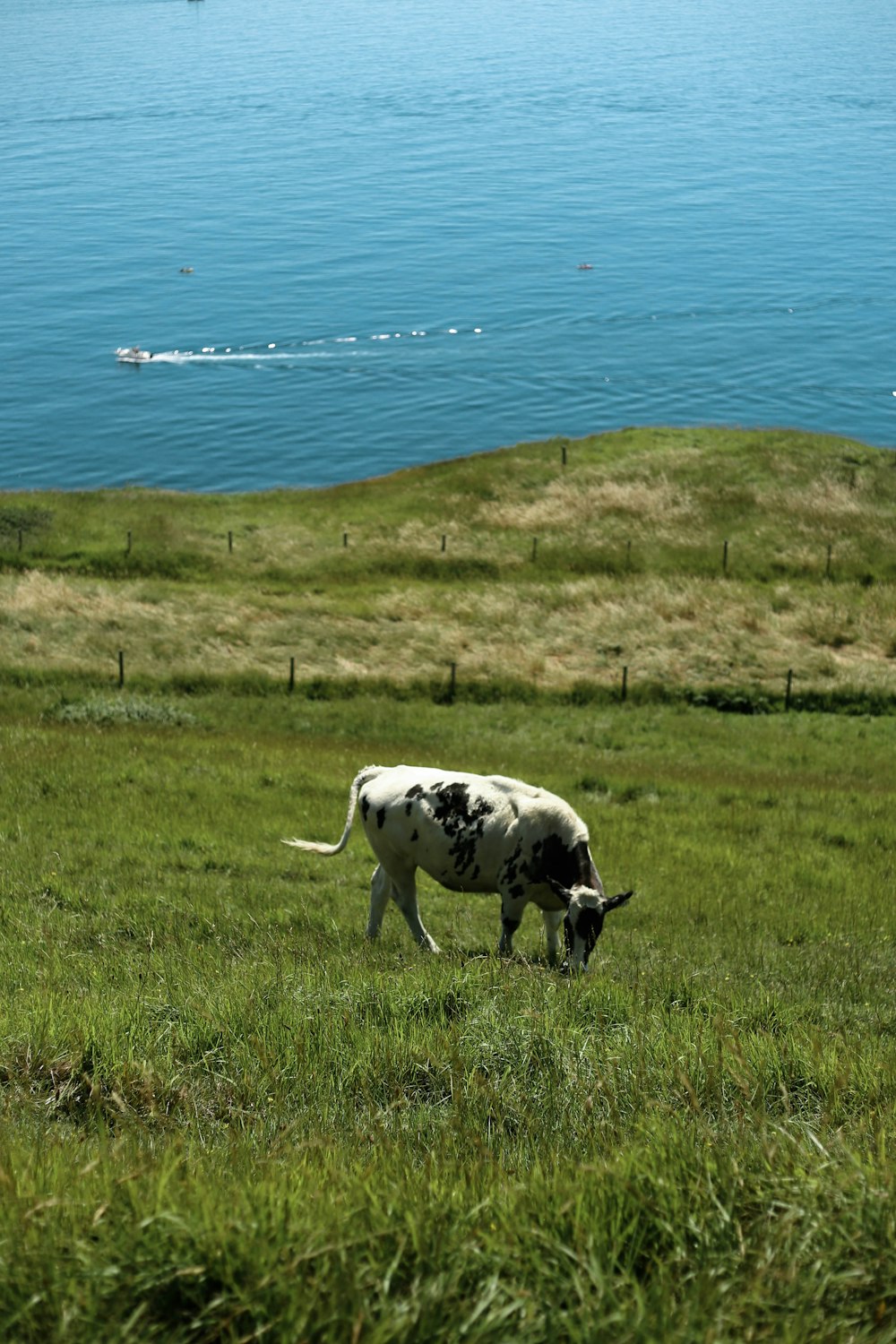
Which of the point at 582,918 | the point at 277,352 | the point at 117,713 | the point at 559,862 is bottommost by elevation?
the point at 117,713

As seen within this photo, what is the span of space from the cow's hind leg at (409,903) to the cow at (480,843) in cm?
1

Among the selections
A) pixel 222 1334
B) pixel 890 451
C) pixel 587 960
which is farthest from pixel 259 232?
pixel 222 1334

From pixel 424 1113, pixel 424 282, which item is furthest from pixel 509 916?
pixel 424 282

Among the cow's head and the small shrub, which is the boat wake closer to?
the small shrub

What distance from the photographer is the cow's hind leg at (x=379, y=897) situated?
612 inches

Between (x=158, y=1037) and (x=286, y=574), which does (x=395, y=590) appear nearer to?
(x=286, y=574)

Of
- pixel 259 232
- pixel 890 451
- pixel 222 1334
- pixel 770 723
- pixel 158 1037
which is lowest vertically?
pixel 770 723

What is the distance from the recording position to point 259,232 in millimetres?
130250

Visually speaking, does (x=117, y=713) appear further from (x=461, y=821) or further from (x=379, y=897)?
(x=461, y=821)

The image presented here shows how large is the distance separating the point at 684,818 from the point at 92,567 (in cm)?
3518

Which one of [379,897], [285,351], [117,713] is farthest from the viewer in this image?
[285,351]

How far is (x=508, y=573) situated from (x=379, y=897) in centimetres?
3843

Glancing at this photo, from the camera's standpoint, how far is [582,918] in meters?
14.2

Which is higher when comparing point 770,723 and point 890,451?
point 890,451
